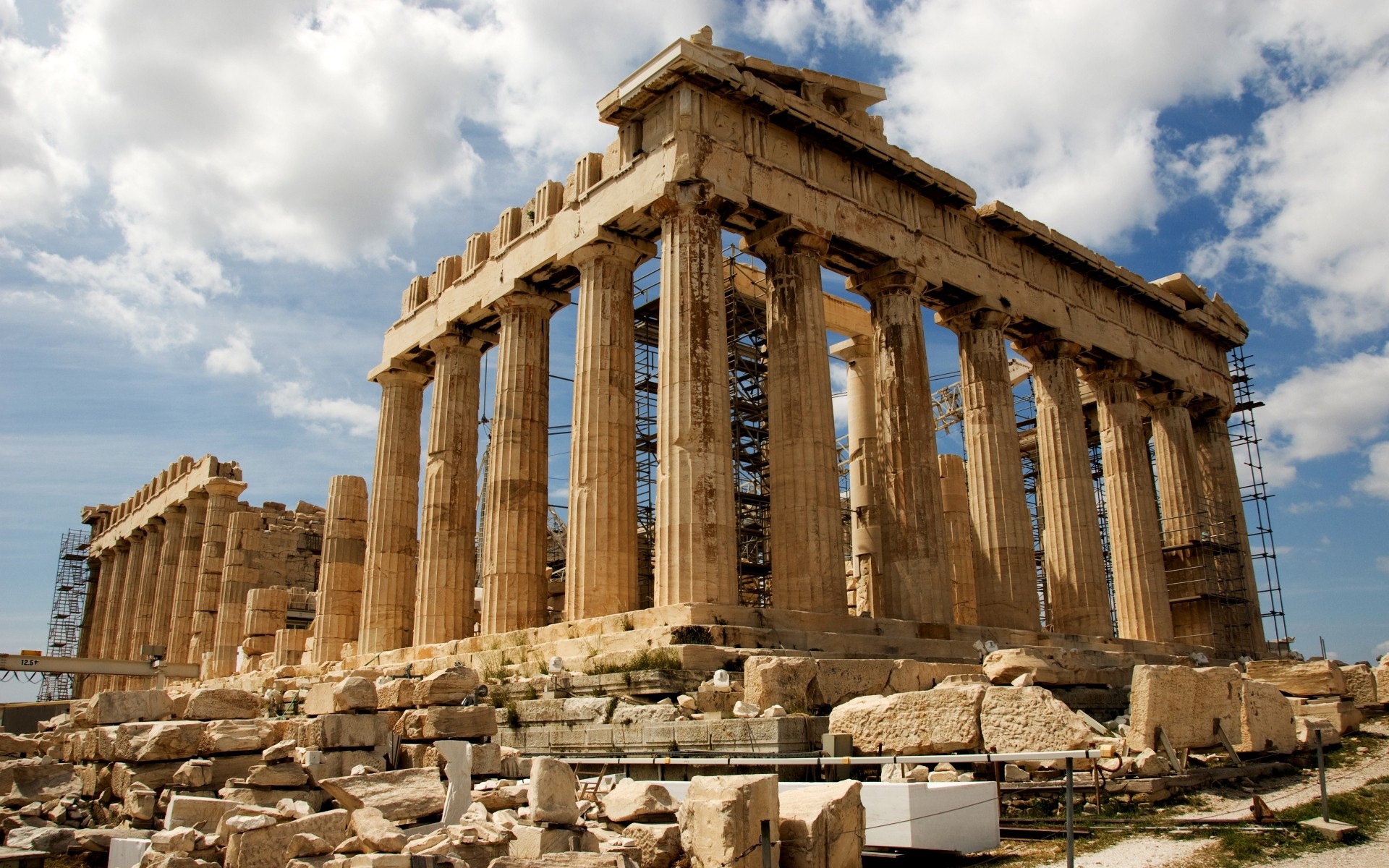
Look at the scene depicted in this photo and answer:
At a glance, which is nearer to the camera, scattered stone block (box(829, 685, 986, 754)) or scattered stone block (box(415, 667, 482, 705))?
scattered stone block (box(829, 685, 986, 754))

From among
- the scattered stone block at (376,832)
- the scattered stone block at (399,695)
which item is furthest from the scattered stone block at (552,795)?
the scattered stone block at (399,695)

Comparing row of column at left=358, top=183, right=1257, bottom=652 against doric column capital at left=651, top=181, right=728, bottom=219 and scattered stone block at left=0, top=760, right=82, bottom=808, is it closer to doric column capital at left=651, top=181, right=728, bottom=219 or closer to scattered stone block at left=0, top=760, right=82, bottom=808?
doric column capital at left=651, top=181, right=728, bottom=219

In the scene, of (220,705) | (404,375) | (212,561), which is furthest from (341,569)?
(220,705)

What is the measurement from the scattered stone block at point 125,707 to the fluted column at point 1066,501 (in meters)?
17.8

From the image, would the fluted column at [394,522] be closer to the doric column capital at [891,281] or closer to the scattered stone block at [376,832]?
the doric column capital at [891,281]

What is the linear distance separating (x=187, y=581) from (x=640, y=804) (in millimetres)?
34829

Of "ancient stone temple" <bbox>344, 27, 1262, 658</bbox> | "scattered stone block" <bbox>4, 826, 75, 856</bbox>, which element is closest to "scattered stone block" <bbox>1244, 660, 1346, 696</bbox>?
"ancient stone temple" <bbox>344, 27, 1262, 658</bbox>

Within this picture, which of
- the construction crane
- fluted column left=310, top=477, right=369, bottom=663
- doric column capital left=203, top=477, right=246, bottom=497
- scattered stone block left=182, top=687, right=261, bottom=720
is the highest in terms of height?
doric column capital left=203, top=477, right=246, bottom=497

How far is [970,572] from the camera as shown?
87.6 ft

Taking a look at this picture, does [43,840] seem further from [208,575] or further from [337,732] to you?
[208,575]

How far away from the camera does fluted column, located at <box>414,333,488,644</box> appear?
23.0 meters

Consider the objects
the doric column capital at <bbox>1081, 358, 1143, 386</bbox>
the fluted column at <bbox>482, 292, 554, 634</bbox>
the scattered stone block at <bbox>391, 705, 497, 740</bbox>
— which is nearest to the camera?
the scattered stone block at <bbox>391, 705, 497, 740</bbox>

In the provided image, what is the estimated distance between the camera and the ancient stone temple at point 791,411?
1853 centimetres

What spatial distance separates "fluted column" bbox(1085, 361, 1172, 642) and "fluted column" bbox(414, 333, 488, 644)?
15118 mm
